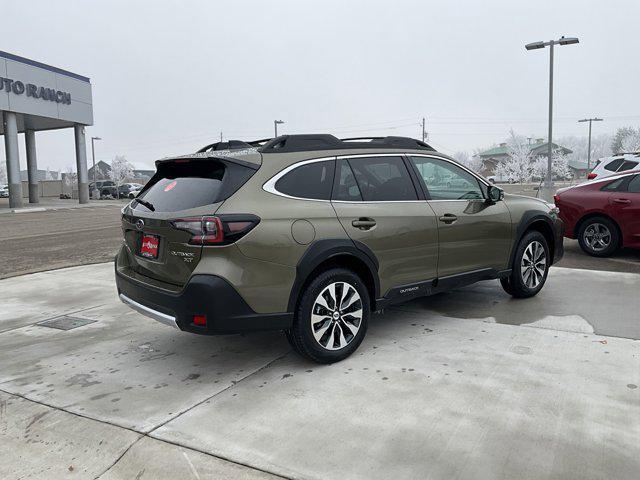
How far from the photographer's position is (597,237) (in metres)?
8.46

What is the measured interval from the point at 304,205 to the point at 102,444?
2003mm

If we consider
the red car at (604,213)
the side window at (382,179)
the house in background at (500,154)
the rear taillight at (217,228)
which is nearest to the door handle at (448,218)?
the side window at (382,179)

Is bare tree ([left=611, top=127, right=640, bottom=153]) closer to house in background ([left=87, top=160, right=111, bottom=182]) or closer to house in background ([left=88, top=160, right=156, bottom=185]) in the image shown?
house in background ([left=88, top=160, right=156, bottom=185])

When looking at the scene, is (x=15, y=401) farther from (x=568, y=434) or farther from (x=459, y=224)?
(x=459, y=224)

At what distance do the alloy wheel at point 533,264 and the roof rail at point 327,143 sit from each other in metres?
1.85

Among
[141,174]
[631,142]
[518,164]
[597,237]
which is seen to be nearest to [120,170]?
[141,174]

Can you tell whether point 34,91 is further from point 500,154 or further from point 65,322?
point 500,154

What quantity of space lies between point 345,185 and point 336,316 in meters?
1.04

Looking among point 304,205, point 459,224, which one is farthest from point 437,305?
point 304,205

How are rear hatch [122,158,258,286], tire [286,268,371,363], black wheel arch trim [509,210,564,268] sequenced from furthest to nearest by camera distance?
black wheel arch trim [509,210,564,268], tire [286,268,371,363], rear hatch [122,158,258,286]

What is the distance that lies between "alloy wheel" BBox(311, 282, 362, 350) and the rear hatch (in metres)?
1.00

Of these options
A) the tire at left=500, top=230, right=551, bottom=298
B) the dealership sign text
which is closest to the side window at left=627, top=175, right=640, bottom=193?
the tire at left=500, top=230, right=551, bottom=298

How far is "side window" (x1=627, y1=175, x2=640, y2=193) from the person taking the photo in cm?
802

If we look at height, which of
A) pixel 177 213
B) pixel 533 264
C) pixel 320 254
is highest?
pixel 177 213
